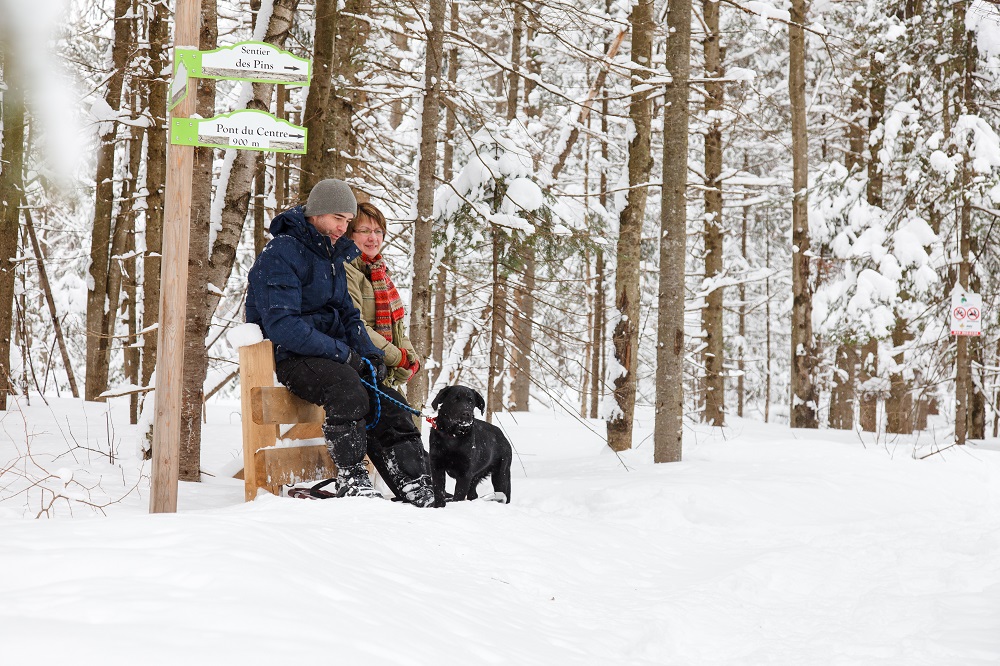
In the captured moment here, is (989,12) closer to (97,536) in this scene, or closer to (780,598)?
(780,598)

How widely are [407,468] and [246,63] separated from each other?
8.83 feet

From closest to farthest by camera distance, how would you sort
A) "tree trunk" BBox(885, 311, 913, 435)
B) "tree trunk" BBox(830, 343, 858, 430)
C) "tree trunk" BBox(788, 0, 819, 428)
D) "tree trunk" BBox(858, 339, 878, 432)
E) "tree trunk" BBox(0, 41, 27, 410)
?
"tree trunk" BBox(0, 41, 27, 410), "tree trunk" BBox(788, 0, 819, 428), "tree trunk" BBox(885, 311, 913, 435), "tree trunk" BBox(858, 339, 878, 432), "tree trunk" BBox(830, 343, 858, 430)

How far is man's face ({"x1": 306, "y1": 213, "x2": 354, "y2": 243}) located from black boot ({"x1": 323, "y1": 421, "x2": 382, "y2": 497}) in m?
1.19

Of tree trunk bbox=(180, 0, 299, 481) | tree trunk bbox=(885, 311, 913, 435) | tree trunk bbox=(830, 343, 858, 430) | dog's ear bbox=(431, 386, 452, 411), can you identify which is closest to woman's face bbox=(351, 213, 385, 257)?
tree trunk bbox=(180, 0, 299, 481)

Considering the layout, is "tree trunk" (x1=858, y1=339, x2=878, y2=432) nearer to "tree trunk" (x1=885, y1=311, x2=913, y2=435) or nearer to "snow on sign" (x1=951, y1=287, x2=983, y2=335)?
"tree trunk" (x1=885, y1=311, x2=913, y2=435)

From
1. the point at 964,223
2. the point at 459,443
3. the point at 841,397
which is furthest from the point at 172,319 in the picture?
the point at 841,397

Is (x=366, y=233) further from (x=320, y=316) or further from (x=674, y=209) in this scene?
(x=674, y=209)

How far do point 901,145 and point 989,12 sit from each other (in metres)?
3.11

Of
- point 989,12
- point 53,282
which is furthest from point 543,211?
point 53,282

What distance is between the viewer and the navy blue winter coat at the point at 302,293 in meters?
4.43

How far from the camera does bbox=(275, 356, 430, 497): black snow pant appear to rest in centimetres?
453

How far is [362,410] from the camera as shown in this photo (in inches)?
180

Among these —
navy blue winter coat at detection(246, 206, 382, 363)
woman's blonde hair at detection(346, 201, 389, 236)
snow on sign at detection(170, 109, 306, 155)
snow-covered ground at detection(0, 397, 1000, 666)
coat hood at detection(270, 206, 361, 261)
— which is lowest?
snow-covered ground at detection(0, 397, 1000, 666)

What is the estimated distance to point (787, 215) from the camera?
1936 cm
